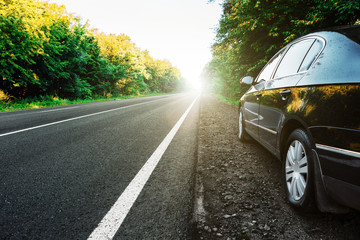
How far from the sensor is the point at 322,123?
146 cm

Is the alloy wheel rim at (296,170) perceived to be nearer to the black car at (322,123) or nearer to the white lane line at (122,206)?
the black car at (322,123)

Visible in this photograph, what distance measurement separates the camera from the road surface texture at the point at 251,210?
156 centimetres

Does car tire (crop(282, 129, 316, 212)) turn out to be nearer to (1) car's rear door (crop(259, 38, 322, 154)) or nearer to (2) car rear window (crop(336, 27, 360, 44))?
(1) car's rear door (crop(259, 38, 322, 154))

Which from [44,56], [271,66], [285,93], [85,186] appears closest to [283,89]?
[285,93]

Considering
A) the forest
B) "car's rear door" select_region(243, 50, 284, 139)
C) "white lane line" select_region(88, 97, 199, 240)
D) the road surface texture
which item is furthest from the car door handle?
the forest

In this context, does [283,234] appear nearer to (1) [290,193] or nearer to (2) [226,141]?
(1) [290,193]

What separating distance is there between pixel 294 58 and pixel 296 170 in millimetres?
1509

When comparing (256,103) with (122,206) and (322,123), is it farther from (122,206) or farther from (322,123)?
(122,206)

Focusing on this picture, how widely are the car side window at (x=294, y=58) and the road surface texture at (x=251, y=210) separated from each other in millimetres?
1442

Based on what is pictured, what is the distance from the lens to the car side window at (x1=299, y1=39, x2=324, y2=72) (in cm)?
193

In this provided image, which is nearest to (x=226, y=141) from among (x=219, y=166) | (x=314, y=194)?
(x=219, y=166)

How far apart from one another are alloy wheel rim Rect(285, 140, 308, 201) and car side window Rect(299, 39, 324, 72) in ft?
2.80

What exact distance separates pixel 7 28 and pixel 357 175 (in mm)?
18535

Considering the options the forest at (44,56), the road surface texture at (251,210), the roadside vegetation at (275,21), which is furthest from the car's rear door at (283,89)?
the forest at (44,56)
